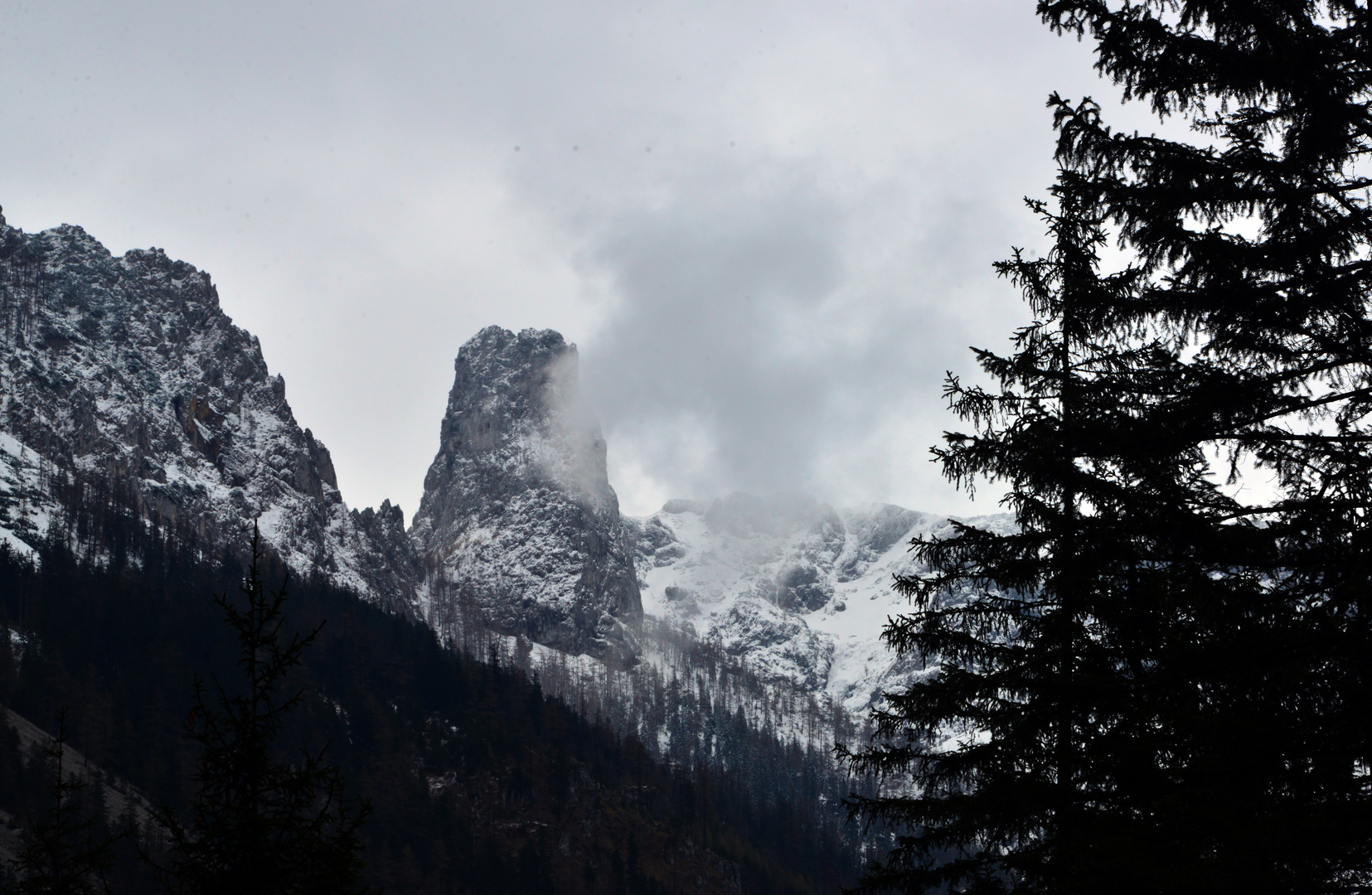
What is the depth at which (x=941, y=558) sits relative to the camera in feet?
40.7

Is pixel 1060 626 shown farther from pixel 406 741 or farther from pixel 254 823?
pixel 406 741

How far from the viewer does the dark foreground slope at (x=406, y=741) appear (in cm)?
11200

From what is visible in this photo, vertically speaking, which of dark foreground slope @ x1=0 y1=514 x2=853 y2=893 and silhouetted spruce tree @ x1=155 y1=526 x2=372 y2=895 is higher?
dark foreground slope @ x1=0 y1=514 x2=853 y2=893

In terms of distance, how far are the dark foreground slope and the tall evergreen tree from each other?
97961mm

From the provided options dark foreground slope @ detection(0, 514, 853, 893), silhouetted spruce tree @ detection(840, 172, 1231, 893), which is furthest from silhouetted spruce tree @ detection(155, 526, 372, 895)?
dark foreground slope @ detection(0, 514, 853, 893)

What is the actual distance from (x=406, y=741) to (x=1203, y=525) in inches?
5577

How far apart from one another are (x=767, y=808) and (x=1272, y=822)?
A: 591 feet

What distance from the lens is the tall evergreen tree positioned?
7.48 metres

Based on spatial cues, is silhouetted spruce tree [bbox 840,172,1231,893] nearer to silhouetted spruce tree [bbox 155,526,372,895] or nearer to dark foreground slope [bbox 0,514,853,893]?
silhouetted spruce tree [bbox 155,526,372,895]

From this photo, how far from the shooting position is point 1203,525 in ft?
26.6

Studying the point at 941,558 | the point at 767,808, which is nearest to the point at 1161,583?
the point at 941,558

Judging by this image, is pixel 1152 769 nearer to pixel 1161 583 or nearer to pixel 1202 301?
pixel 1161 583

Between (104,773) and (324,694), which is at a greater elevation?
(324,694)

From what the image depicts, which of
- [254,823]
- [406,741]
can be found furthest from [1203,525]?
[406,741]
